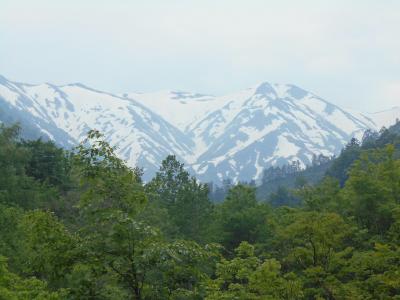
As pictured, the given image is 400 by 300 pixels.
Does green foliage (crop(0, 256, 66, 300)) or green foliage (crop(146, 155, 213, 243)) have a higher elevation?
green foliage (crop(146, 155, 213, 243))

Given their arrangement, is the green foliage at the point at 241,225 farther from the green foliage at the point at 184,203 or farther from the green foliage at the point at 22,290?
the green foliage at the point at 22,290

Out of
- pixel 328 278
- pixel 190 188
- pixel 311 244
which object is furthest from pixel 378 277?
pixel 190 188

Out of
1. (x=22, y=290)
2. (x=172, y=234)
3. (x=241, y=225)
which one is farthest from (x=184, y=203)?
(x=22, y=290)

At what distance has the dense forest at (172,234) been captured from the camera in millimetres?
10852

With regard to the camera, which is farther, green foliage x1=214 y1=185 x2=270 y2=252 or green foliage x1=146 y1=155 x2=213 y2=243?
green foliage x1=146 y1=155 x2=213 y2=243

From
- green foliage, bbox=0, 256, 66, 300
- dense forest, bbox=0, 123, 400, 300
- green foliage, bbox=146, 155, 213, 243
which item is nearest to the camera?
dense forest, bbox=0, 123, 400, 300

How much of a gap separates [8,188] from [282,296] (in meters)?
30.4

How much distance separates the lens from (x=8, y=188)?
4516 cm

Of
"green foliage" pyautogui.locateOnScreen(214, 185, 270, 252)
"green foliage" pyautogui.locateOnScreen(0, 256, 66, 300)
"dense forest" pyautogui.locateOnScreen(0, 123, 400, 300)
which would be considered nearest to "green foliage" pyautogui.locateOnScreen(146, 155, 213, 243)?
"dense forest" pyautogui.locateOnScreen(0, 123, 400, 300)

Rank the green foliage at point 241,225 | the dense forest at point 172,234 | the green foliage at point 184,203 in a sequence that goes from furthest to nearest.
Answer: the green foliage at point 184,203
the green foliage at point 241,225
the dense forest at point 172,234

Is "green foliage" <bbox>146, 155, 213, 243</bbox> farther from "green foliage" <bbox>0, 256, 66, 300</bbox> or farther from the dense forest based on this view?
"green foliage" <bbox>0, 256, 66, 300</bbox>

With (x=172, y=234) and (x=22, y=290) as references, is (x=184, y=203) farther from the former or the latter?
(x=22, y=290)

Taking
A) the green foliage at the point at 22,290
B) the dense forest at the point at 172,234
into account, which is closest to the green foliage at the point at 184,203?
the dense forest at the point at 172,234

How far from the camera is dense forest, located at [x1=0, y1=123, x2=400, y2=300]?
35.6ft
